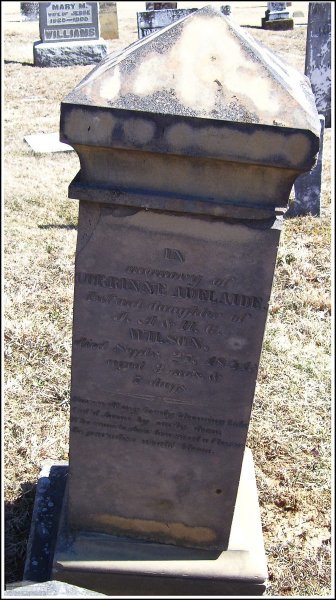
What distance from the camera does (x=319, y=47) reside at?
732 centimetres

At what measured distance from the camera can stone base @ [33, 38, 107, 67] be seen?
501 inches

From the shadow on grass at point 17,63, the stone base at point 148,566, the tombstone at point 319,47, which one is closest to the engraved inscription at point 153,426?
the stone base at point 148,566

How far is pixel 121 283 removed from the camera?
6.90ft

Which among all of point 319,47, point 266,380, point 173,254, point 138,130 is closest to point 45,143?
point 319,47

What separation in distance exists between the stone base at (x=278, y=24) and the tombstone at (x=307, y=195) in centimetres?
1494

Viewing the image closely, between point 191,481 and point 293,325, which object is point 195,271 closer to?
point 191,481

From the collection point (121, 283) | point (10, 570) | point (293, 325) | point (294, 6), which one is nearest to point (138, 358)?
point (121, 283)

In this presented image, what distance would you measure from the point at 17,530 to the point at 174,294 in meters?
1.44

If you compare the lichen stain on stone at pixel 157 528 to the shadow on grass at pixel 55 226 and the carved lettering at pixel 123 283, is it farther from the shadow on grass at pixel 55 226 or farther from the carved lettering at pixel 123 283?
the shadow on grass at pixel 55 226

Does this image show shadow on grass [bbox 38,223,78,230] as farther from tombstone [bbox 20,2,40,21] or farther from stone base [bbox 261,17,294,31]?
tombstone [bbox 20,2,40,21]

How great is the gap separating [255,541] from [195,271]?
1240 mm

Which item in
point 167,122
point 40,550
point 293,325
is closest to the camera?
point 167,122

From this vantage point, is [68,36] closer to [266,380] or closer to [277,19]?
[277,19]

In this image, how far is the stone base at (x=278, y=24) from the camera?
62.7ft
